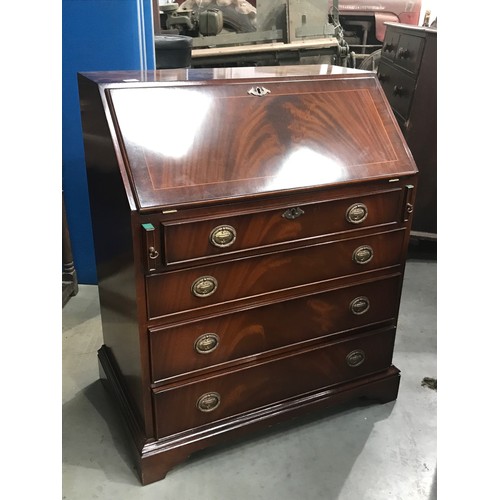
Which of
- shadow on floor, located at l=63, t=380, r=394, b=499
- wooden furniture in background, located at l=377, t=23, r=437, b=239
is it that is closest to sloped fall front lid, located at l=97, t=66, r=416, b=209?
shadow on floor, located at l=63, t=380, r=394, b=499

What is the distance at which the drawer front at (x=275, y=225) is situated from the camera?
4.24ft

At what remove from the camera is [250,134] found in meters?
1.41

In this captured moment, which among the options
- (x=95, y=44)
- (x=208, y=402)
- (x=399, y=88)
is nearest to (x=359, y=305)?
(x=208, y=402)

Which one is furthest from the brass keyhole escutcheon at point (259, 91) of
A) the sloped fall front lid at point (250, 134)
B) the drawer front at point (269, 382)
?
the drawer front at point (269, 382)

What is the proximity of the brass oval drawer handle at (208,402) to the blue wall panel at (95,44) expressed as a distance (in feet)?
4.36

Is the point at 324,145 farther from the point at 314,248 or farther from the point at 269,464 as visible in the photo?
the point at 269,464

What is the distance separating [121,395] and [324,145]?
106 centimetres

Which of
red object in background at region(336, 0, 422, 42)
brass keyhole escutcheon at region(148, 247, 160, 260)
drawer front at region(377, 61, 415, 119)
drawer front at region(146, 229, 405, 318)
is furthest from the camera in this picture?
red object in background at region(336, 0, 422, 42)

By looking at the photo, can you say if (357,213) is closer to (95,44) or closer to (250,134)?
(250,134)

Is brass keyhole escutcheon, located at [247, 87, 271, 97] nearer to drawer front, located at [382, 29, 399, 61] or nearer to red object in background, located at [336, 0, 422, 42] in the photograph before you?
drawer front, located at [382, 29, 399, 61]

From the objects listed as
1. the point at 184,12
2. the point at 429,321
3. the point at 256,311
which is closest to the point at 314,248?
the point at 256,311

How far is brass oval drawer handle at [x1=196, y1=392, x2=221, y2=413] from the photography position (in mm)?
1553

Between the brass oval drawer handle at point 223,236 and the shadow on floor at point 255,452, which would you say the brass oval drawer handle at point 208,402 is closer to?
the shadow on floor at point 255,452

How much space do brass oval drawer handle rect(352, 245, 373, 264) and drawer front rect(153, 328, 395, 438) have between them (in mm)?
298
